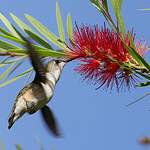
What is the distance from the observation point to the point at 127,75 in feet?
3.36

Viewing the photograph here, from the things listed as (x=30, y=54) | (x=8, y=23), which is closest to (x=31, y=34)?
(x=8, y=23)

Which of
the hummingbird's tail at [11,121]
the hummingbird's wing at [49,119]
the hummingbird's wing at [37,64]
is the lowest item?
the hummingbird's wing at [49,119]

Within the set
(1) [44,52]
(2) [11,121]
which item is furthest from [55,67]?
(2) [11,121]

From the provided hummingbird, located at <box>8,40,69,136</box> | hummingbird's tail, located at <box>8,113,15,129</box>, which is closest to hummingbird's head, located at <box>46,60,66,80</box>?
hummingbird, located at <box>8,40,69,136</box>

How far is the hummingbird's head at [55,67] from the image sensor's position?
81cm

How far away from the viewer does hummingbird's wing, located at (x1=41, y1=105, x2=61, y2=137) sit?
834 millimetres

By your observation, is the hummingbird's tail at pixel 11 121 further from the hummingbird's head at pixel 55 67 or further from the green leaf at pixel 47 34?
the green leaf at pixel 47 34

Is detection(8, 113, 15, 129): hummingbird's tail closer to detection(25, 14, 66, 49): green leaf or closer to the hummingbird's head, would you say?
the hummingbird's head

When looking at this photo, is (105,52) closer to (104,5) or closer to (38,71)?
(104,5)

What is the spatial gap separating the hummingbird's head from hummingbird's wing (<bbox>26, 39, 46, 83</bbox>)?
22 mm

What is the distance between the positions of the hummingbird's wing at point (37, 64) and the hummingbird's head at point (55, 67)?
0.02 m

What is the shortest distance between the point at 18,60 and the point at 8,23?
112 mm

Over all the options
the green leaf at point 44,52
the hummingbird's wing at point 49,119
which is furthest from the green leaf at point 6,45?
the hummingbird's wing at point 49,119

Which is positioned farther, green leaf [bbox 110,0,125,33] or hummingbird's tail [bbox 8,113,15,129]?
green leaf [bbox 110,0,125,33]
